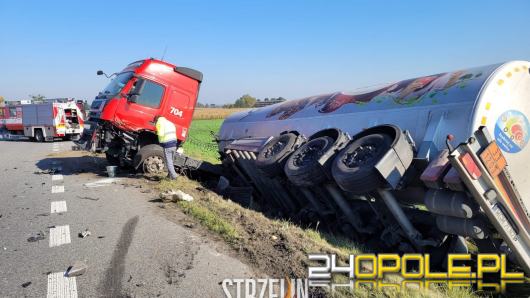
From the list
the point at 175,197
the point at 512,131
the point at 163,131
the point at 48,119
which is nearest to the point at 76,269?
the point at 175,197

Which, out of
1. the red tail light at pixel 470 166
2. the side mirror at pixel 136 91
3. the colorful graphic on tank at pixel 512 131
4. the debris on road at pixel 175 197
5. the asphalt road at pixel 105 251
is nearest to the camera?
the asphalt road at pixel 105 251

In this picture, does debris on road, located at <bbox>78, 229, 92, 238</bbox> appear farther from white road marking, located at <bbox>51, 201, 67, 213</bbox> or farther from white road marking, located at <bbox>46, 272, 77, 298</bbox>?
white road marking, located at <bbox>51, 201, 67, 213</bbox>

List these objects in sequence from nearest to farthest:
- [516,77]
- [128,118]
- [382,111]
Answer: [516,77] → [382,111] → [128,118]

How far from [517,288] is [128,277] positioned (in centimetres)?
406

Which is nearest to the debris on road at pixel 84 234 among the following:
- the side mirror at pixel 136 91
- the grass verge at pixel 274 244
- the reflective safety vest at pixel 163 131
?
the grass verge at pixel 274 244

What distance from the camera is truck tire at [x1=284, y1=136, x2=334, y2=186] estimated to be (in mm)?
5855

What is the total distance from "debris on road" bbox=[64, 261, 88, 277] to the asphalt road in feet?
0.15

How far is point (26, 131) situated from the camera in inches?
998

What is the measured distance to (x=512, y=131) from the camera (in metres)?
4.90

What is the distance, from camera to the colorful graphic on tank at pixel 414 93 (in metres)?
5.16

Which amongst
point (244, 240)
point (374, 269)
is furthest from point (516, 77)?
point (244, 240)

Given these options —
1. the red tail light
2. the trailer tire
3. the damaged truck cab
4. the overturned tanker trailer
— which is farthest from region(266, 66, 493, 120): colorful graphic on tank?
the trailer tire

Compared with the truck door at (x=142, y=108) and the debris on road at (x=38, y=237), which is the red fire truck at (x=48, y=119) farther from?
the debris on road at (x=38, y=237)

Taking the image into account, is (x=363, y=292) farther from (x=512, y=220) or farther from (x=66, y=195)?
(x=66, y=195)
